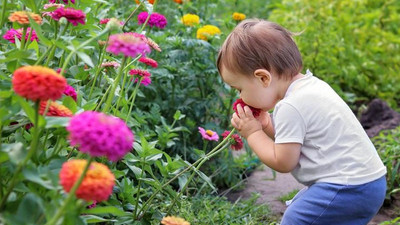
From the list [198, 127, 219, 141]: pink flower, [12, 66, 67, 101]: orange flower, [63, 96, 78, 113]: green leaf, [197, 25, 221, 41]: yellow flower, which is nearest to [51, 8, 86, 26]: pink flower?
[63, 96, 78, 113]: green leaf

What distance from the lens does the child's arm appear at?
215 centimetres

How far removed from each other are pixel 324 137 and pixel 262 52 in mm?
362

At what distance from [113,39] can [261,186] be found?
2.30 metres

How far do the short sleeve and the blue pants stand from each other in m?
0.20

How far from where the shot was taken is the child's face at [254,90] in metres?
2.28

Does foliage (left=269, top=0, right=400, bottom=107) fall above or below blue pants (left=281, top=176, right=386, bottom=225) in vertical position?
below

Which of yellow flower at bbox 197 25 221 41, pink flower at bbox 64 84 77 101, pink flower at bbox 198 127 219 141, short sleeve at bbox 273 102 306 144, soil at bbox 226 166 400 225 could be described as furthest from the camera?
yellow flower at bbox 197 25 221 41

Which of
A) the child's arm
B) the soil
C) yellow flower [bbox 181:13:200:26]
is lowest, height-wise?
the soil

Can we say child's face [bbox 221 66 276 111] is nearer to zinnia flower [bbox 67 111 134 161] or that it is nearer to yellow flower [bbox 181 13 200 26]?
zinnia flower [bbox 67 111 134 161]

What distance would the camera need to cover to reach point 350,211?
7.27 ft

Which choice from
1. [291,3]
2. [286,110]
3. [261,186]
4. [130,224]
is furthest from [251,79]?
[291,3]

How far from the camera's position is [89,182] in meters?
1.24

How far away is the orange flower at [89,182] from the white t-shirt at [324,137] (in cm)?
99

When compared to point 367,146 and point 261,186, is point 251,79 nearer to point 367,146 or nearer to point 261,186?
point 367,146
